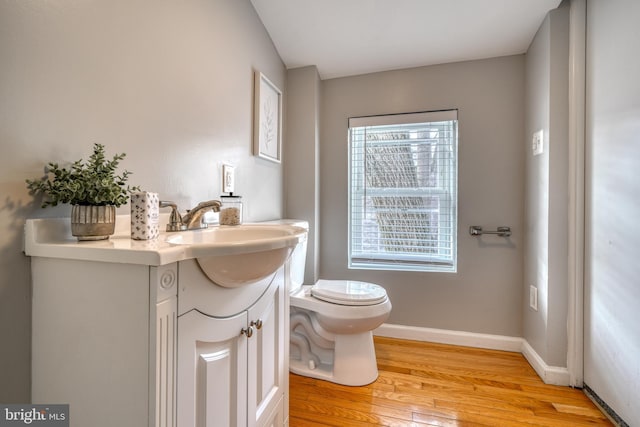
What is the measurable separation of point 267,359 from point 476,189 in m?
1.67

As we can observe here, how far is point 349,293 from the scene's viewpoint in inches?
60.5

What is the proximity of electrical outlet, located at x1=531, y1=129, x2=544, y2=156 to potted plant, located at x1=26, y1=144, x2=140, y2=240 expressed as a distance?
78.2 inches

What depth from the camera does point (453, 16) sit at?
1.62m

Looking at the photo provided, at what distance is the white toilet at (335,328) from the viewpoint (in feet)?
4.83

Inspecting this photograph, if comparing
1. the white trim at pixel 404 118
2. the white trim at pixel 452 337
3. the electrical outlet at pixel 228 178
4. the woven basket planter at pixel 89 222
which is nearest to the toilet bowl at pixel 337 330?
the white trim at pixel 452 337

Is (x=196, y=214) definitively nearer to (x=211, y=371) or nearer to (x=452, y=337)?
(x=211, y=371)

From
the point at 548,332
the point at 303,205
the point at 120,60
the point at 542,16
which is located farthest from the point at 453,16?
the point at 548,332

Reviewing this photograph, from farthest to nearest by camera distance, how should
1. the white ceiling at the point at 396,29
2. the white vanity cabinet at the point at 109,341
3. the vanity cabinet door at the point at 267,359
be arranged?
the white ceiling at the point at 396,29 < the vanity cabinet door at the point at 267,359 < the white vanity cabinet at the point at 109,341

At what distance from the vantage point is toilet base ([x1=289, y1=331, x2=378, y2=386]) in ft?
4.98

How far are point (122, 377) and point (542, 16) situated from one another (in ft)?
7.81

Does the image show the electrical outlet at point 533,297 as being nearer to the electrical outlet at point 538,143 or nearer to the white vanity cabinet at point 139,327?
the electrical outlet at point 538,143

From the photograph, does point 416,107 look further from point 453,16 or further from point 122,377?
point 122,377

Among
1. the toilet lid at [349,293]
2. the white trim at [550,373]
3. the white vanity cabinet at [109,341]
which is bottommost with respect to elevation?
the white trim at [550,373]

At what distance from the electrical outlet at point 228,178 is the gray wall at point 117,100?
0.03 metres
